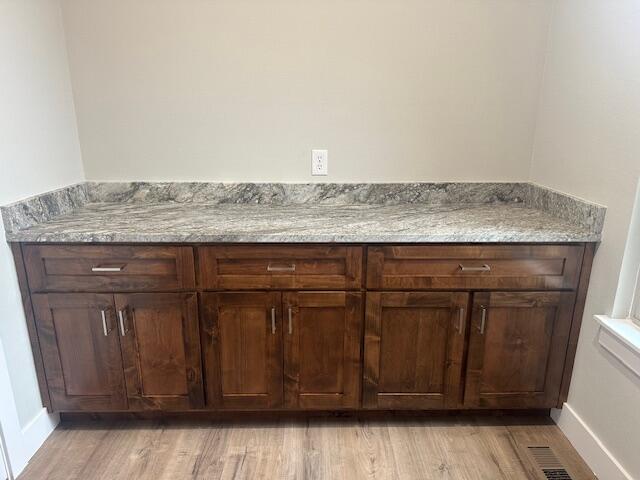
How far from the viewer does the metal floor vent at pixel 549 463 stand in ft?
5.10

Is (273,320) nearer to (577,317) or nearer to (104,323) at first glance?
(104,323)

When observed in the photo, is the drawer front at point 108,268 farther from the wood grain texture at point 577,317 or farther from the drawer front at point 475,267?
the wood grain texture at point 577,317

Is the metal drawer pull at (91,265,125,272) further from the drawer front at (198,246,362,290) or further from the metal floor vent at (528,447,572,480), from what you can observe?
the metal floor vent at (528,447,572,480)

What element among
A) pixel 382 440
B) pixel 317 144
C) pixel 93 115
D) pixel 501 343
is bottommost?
pixel 382 440

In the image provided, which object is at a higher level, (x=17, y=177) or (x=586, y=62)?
(x=586, y=62)

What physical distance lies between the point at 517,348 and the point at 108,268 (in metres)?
1.61

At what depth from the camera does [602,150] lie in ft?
5.08

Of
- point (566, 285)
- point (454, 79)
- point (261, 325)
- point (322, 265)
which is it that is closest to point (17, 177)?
point (261, 325)

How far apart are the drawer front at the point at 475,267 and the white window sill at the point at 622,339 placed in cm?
19

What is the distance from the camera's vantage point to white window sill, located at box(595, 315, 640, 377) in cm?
137

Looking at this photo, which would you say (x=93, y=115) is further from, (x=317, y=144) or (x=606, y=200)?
(x=606, y=200)

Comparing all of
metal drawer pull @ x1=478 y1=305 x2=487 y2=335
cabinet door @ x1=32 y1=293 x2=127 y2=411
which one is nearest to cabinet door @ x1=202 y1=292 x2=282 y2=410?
cabinet door @ x1=32 y1=293 x2=127 y2=411

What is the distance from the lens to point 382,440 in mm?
1739

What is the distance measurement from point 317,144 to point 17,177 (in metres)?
1.22
